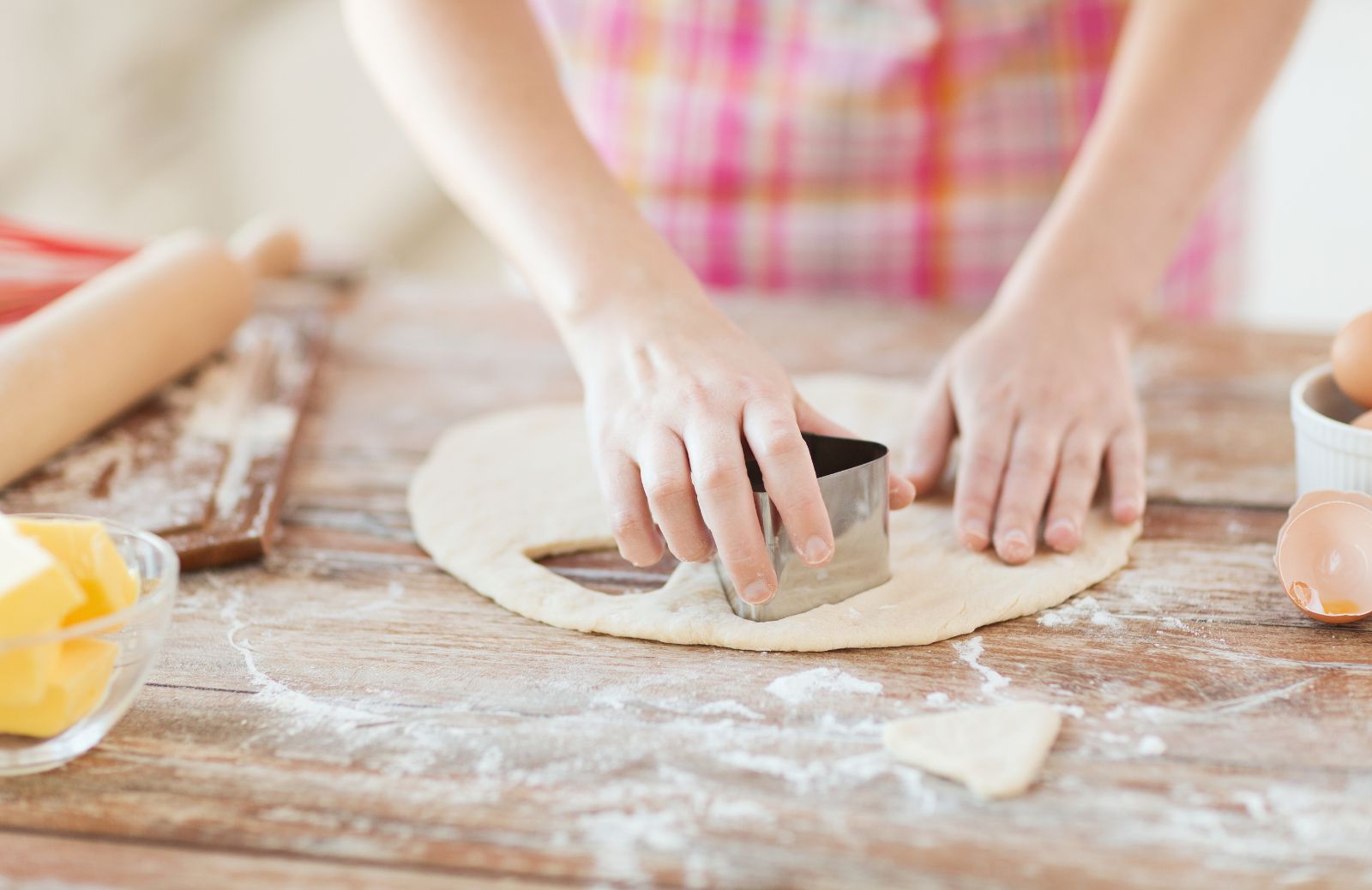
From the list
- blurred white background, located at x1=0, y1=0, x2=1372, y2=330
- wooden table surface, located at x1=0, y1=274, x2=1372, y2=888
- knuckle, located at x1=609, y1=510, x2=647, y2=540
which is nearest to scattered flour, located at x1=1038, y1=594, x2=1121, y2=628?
wooden table surface, located at x1=0, y1=274, x2=1372, y2=888

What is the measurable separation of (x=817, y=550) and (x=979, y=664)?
151mm

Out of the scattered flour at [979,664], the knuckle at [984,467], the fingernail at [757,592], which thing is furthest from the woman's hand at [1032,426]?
the fingernail at [757,592]

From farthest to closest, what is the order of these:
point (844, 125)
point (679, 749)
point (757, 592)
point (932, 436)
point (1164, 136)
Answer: point (844, 125)
point (1164, 136)
point (932, 436)
point (757, 592)
point (679, 749)

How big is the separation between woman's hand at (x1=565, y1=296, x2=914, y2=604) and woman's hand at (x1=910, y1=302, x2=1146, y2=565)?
125 mm

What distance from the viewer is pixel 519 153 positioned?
1144 mm

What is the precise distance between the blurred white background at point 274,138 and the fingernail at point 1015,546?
3.79ft

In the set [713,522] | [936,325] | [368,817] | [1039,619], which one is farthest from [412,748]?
[936,325]

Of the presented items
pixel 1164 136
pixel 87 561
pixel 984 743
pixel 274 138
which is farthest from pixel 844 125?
pixel 274 138

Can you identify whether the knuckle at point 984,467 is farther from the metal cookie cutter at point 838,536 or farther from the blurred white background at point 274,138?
the blurred white background at point 274,138

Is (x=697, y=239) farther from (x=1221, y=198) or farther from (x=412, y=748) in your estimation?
(x=412, y=748)

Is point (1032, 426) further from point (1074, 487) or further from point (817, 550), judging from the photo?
point (817, 550)

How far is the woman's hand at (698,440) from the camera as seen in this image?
85 centimetres

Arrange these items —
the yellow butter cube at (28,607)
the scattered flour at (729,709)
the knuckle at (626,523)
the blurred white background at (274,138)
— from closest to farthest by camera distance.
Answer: the yellow butter cube at (28,607)
the scattered flour at (729,709)
the knuckle at (626,523)
the blurred white background at (274,138)

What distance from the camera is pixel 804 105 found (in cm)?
152
